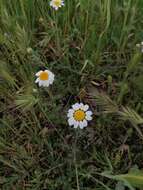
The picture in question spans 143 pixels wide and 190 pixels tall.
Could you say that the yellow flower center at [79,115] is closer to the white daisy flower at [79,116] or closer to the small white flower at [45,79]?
the white daisy flower at [79,116]

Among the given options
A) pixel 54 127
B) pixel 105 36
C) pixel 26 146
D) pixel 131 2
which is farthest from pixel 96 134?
pixel 131 2

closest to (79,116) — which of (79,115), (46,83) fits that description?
(79,115)

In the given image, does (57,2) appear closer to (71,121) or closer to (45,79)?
(45,79)

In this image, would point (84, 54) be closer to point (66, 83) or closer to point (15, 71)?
point (66, 83)

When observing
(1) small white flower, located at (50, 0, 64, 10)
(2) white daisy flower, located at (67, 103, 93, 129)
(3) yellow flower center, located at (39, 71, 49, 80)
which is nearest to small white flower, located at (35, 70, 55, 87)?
(3) yellow flower center, located at (39, 71, 49, 80)

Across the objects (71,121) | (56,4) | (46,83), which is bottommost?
(71,121)

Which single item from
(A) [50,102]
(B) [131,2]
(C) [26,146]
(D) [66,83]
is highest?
(B) [131,2]

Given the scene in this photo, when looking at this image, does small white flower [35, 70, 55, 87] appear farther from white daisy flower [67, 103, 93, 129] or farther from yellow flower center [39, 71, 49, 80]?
white daisy flower [67, 103, 93, 129]
